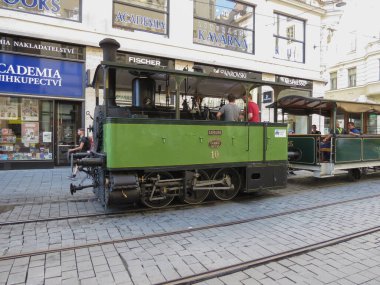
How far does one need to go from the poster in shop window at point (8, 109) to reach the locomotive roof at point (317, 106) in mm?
8744

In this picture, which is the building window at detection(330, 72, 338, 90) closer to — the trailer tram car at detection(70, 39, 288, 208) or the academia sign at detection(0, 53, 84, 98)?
the academia sign at detection(0, 53, 84, 98)

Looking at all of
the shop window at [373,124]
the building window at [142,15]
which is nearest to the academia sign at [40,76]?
the building window at [142,15]

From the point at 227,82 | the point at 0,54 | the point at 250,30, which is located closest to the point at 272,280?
the point at 227,82

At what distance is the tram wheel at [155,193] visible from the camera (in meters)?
5.93

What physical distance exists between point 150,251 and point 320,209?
382cm

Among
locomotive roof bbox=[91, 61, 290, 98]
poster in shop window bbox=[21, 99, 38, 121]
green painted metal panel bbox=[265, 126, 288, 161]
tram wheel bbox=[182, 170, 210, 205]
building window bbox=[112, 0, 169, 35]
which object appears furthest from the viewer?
building window bbox=[112, 0, 169, 35]

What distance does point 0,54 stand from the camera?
34.8 feet

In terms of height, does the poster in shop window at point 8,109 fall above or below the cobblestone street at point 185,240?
above

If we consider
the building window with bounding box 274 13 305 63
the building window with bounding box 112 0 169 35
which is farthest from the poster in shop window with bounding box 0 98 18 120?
the building window with bounding box 274 13 305 63

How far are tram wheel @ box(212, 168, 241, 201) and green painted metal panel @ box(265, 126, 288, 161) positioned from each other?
0.85 m

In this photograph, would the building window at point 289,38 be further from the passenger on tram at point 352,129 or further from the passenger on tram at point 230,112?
the passenger on tram at point 230,112

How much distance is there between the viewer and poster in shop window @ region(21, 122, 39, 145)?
11332 mm

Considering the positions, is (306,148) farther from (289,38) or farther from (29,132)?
(289,38)

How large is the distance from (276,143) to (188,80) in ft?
8.45
